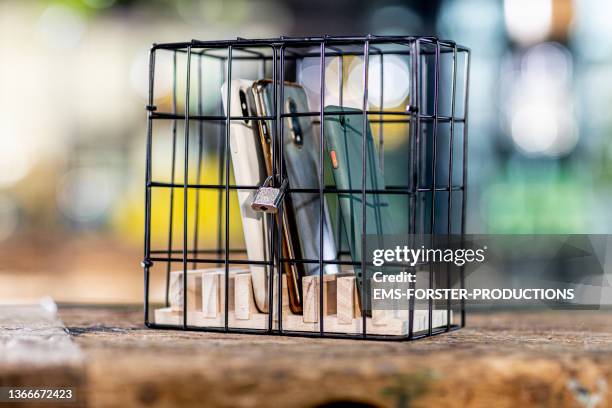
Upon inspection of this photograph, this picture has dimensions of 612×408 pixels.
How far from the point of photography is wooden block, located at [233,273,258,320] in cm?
119

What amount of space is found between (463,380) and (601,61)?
291cm

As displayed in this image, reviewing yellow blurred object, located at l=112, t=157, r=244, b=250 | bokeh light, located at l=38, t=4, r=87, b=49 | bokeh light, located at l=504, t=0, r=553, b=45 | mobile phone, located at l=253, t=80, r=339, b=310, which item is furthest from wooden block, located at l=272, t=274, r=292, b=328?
bokeh light, located at l=38, t=4, r=87, b=49

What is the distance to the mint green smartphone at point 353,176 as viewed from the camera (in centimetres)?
116

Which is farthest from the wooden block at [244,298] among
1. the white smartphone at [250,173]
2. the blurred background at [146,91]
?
the blurred background at [146,91]

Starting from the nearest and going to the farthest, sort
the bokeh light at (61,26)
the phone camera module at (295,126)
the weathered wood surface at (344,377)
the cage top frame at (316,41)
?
1. the weathered wood surface at (344,377)
2. the cage top frame at (316,41)
3. the phone camera module at (295,126)
4. the bokeh light at (61,26)

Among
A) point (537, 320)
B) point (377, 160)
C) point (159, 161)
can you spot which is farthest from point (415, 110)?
point (159, 161)

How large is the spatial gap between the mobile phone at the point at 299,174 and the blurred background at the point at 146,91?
2045 millimetres

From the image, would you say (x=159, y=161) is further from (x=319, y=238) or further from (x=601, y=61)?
(x=319, y=238)

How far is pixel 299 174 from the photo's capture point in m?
1.20

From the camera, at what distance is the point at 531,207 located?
352 centimetres

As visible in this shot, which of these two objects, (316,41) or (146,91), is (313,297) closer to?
(316,41)

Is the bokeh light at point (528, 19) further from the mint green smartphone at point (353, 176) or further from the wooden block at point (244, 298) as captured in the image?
the wooden block at point (244, 298)

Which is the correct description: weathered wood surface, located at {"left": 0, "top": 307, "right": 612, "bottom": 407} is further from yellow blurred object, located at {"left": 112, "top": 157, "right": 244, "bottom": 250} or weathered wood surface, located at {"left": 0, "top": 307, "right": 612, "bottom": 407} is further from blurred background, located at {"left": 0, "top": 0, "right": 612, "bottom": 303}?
blurred background, located at {"left": 0, "top": 0, "right": 612, "bottom": 303}

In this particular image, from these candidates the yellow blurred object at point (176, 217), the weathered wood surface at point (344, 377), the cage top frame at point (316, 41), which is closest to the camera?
the weathered wood surface at point (344, 377)
